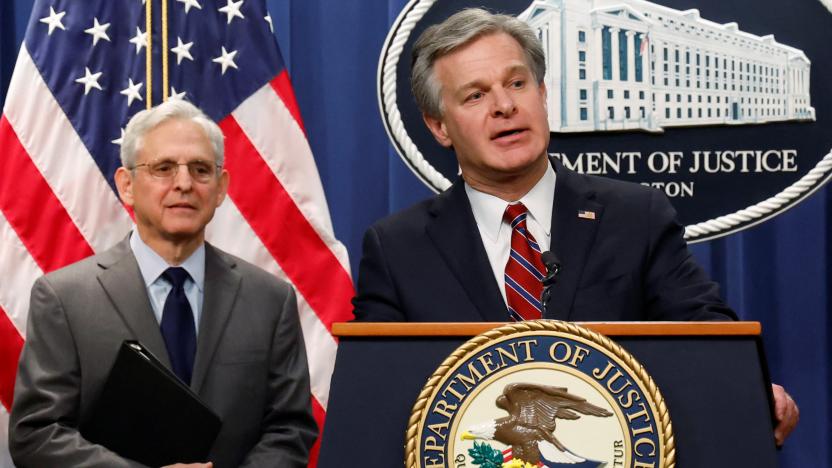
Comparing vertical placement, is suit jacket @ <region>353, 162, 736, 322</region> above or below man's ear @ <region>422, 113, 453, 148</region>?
below

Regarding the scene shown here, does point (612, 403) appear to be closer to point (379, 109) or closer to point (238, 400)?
point (238, 400)

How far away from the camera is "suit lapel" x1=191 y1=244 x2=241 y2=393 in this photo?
2092 millimetres

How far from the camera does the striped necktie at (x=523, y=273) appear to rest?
1.56 m

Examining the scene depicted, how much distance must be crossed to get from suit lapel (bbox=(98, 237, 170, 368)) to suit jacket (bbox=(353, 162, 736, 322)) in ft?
1.93

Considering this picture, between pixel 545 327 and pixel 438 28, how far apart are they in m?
0.81

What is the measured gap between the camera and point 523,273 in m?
1.60

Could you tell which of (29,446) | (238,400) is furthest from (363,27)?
(29,446)

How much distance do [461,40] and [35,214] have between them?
1434mm

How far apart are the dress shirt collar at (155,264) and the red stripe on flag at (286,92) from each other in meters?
0.70

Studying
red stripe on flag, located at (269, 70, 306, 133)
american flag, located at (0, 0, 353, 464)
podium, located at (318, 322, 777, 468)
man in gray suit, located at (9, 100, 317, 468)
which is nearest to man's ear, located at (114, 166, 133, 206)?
man in gray suit, located at (9, 100, 317, 468)

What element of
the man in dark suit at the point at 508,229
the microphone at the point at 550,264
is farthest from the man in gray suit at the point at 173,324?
the microphone at the point at 550,264

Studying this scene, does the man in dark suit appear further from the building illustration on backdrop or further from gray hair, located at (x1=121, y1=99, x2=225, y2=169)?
the building illustration on backdrop

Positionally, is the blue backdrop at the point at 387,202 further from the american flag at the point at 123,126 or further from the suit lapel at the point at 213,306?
the suit lapel at the point at 213,306

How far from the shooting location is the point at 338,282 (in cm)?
277
